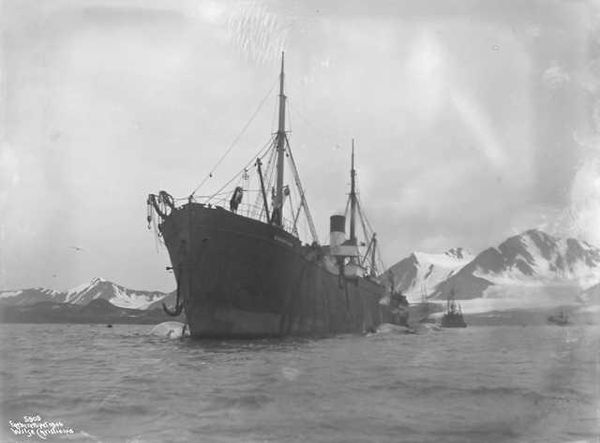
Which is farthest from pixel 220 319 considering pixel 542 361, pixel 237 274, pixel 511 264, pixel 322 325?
pixel 511 264

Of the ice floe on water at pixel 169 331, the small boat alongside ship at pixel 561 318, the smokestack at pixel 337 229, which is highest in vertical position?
the smokestack at pixel 337 229

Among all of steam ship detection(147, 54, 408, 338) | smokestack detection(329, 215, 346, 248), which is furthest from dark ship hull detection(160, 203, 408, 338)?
smokestack detection(329, 215, 346, 248)

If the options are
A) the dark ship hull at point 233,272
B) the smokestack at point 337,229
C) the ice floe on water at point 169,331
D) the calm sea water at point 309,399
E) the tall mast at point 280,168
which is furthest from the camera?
the smokestack at point 337,229

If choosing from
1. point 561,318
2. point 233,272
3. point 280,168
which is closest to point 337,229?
point 280,168

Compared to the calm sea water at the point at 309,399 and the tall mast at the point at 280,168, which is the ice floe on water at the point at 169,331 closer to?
the tall mast at the point at 280,168

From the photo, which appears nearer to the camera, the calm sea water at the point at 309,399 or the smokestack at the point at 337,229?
the calm sea water at the point at 309,399

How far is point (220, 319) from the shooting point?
1185 inches

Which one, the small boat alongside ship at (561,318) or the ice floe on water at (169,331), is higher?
the small boat alongside ship at (561,318)

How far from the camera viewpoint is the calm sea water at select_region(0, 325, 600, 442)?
10.5 m

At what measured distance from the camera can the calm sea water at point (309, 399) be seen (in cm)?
1054

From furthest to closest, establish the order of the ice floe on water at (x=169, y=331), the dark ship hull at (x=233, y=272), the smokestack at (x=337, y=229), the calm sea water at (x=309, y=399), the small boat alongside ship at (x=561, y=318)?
the smokestack at (x=337, y=229), the ice floe on water at (x=169, y=331), the dark ship hull at (x=233, y=272), the small boat alongside ship at (x=561, y=318), the calm sea water at (x=309, y=399)

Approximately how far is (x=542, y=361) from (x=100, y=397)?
49.9 ft

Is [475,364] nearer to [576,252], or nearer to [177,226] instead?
[576,252]

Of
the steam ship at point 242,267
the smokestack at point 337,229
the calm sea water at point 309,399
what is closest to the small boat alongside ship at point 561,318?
the calm sea water at point 309,399
